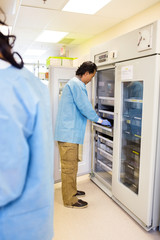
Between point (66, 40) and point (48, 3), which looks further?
point (66, 40)

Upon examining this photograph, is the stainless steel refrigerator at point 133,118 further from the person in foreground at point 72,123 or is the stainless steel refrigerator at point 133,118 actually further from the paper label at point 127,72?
the person in foreground at point 72,123

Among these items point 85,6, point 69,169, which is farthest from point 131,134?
point 85,6

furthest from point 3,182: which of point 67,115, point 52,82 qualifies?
point 52,82

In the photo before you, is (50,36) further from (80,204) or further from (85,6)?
(80,204)

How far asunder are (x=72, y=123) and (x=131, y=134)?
2.23 feet

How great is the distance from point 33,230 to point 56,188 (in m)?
2.27

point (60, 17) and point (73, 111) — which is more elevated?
point (60, 17)

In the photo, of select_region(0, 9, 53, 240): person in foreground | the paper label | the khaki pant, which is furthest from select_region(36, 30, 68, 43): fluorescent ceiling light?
select_region(0, 9, 53, 240): person in foreground

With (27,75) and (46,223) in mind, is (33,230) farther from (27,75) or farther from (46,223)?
(27,75)

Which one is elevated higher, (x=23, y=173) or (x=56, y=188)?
(x=23, y=173)

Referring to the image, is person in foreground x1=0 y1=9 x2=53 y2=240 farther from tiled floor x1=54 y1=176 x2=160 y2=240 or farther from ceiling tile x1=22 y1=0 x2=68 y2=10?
ceiling tile x1=22 y1=0 x2=68 y2=10

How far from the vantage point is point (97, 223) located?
2.24 m

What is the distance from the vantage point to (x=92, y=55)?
9.67ft

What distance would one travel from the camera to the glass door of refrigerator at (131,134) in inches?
88.6
